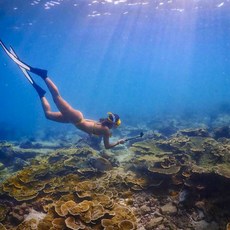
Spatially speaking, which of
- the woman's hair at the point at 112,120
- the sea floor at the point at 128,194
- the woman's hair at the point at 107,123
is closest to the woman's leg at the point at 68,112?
the woman's hair at the point at 107,123

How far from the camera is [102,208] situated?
6199mm

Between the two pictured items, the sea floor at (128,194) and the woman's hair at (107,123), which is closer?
the sea floor at (128,194)

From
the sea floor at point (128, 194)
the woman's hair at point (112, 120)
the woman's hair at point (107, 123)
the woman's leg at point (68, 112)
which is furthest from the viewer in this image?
the woman's leg at point (68, 112)

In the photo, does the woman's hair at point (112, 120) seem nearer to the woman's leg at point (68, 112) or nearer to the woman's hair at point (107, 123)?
the woman's hair at point (107, 123)

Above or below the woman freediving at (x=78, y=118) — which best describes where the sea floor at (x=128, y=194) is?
below

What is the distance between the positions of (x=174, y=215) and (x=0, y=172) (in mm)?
9960

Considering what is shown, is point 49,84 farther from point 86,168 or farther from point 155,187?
point 155,187

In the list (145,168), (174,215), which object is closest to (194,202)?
(174,215)

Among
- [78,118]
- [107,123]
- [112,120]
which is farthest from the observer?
[78,118]

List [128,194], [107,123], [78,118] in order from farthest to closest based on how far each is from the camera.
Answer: [78,118] → [107,123] → [128,194]

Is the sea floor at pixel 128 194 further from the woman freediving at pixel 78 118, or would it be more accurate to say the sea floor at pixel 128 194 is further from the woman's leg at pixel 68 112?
the woman's leg at pixel 68 112

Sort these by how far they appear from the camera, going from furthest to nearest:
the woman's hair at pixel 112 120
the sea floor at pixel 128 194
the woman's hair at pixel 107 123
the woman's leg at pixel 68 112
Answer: the woman's leg at pixel 68 112
the woman's hair at pixel 107 123
the woman's hair at pixel 112 120
the sea floor at pixel 128 194

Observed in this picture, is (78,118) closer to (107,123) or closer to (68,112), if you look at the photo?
(68,112)

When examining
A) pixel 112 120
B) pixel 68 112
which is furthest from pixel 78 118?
pixel 112 120
